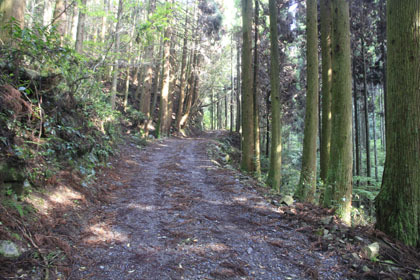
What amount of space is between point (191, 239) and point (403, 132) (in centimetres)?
355

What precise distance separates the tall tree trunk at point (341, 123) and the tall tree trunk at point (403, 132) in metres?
1.55

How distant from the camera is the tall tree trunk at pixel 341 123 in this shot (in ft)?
18.0

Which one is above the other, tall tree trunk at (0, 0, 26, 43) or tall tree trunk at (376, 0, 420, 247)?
tall tree trunk at (0, 0, 26, 43)

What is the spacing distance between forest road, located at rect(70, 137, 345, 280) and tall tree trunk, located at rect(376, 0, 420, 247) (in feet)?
4.18

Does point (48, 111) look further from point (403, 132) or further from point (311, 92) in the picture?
point (311, 92)

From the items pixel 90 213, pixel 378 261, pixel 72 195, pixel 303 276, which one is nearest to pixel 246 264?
pixel 303 276

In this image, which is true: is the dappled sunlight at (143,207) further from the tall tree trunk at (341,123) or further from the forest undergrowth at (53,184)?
the tall tree trunk at (341,123)

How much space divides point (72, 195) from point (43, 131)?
1516 mm

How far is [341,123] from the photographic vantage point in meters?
5.56

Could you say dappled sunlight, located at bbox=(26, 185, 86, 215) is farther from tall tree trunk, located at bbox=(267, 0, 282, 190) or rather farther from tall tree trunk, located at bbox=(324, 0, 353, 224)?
tall tree trunk, located at bbox=(267, 0, 282, 190)

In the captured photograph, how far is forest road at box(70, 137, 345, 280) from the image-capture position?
309 cm

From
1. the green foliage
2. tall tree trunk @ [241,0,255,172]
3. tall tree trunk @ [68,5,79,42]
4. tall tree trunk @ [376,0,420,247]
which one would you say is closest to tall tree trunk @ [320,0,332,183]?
tall tree trunk @ [241,0,255,172]

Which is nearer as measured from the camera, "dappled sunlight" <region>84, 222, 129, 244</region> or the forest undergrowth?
the forest undergrowth

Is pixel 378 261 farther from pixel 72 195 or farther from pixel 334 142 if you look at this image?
pixel 72 195
